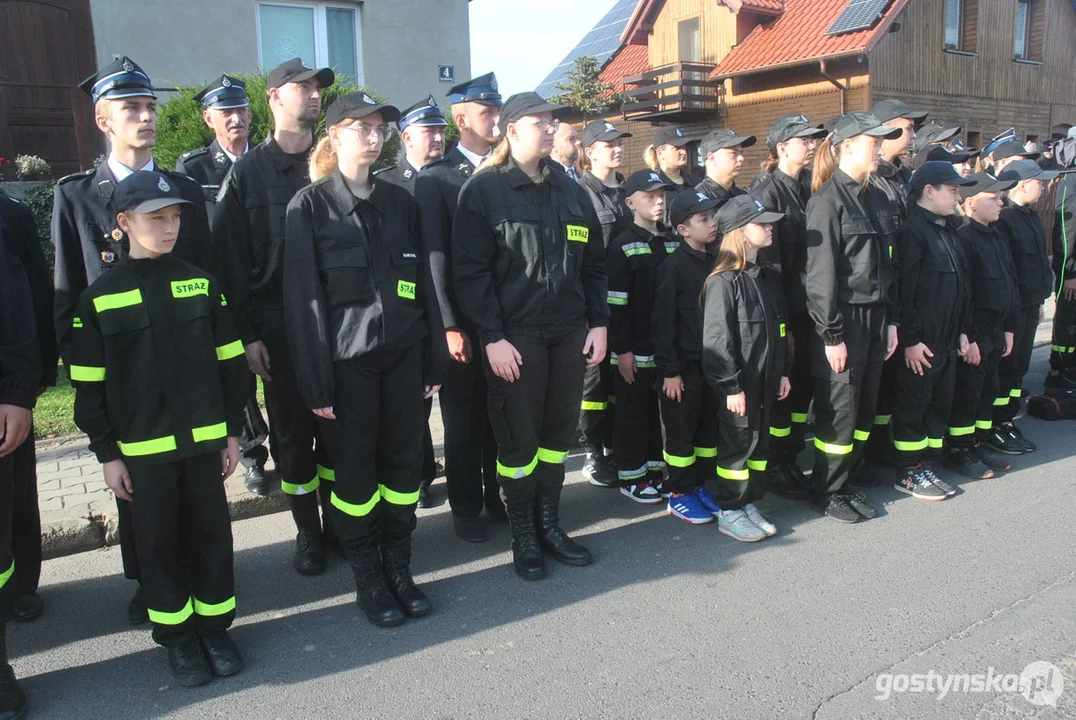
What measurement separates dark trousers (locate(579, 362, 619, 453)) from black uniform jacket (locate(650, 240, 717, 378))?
0.66 m

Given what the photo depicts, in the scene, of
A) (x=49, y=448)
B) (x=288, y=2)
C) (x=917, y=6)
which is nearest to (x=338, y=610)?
(x=49, y=448)

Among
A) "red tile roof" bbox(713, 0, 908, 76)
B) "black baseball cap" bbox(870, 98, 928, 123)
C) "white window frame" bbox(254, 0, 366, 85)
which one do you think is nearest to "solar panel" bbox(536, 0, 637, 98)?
"red tile roof" bbox(713, 0, 908, 76)

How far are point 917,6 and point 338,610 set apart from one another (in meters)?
23.8

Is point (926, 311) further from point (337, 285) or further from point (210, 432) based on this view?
point (210, 432)

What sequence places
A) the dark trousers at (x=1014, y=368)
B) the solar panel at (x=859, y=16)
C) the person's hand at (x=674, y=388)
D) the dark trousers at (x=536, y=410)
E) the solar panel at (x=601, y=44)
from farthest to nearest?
the solar panel at (x=601, y=44) < the solar panel at (x=859, y=16) < the dark trousers at (x=1014, y=368) < the person's hand at (x=674, y=388) < the dark trousers at (x=536, y=410)

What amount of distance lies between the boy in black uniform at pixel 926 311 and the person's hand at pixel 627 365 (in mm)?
1662

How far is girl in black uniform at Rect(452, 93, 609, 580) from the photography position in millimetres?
3883

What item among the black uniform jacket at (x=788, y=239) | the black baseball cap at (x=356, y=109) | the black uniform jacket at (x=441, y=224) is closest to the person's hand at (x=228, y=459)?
the black uniform jacket at (x=441, y=224)

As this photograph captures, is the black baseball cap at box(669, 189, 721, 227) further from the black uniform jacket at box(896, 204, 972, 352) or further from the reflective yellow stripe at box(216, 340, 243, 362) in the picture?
the reflective yellow stripe at box(216, 340, 243, 362)

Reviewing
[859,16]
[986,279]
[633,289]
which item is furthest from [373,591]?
[859,16]

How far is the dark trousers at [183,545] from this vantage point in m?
3.11

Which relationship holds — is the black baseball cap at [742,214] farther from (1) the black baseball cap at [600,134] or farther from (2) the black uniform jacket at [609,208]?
(1) the black baseball cap at [600,134]

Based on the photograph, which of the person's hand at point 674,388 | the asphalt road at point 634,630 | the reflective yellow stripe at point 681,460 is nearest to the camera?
the asphalt road at point 634,630

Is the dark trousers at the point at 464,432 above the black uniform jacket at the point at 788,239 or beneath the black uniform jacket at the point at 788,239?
beneath
